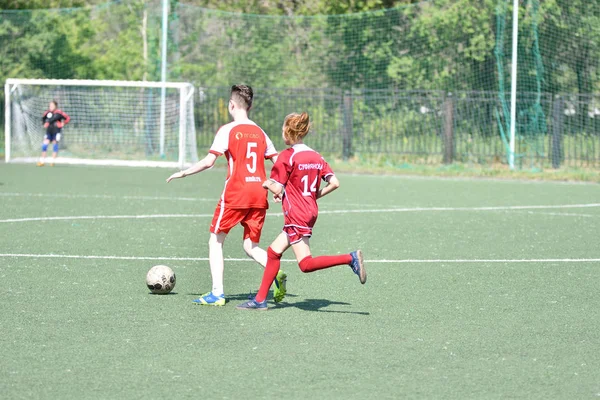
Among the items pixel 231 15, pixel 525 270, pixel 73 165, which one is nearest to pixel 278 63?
pixel 231 15

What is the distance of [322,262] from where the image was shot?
7.78 metres

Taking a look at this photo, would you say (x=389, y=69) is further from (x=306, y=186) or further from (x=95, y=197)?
(x=306, y=186)

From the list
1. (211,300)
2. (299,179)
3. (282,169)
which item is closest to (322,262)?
(299,179)

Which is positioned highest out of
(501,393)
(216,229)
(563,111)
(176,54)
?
(176,54)

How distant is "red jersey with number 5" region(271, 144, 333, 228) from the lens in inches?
296

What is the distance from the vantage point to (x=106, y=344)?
254 inches

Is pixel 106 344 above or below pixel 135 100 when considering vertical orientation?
below

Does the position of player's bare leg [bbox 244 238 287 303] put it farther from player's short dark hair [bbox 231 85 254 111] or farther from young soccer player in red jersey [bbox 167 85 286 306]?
player's short dark hair [bbox 231 85 254 111]

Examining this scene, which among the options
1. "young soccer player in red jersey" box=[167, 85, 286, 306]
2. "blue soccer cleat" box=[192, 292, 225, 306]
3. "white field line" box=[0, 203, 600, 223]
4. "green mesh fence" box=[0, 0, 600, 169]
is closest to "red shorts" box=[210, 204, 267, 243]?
"young soccer player in red jersey" box=[167, 85, 286, 306]

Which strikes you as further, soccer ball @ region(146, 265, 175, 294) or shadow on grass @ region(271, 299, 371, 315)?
soccer ball @ region(146, 265, 175, 294)

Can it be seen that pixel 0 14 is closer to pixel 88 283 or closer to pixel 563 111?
pixel 563 111

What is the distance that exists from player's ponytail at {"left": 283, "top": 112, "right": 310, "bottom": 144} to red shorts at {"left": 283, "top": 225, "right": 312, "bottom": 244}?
2.08 ft

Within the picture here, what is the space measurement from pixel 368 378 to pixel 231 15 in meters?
23.7

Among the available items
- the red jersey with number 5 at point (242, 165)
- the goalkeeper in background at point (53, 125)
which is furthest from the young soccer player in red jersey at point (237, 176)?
the goalkeeper in background at point (53, 125)
